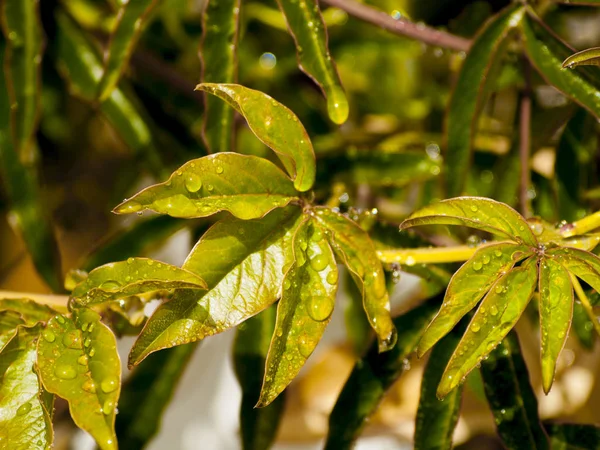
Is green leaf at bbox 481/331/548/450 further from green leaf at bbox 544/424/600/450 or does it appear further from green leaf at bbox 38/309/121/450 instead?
green leaf at bbox 38/309/121/450

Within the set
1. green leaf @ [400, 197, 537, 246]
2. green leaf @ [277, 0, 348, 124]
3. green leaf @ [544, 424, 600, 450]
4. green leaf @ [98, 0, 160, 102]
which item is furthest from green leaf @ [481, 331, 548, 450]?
green leaf @ [98, 0, 160, 102]

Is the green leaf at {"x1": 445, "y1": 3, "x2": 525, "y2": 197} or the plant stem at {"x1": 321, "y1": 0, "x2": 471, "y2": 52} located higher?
the plant stem at {"x1": 321, "y1": 0, "x2": 471, "y2": 52}

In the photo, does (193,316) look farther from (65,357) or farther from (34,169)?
(34,169)

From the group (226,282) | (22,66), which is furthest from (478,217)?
(22,66)

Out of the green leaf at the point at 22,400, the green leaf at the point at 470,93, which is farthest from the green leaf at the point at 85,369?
the green leaf at the point at 470,93

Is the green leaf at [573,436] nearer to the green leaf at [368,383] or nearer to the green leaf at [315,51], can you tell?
the green leaf at [368,383]

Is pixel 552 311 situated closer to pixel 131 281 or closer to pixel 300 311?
pixel 300 311

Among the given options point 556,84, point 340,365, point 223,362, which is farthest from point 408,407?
point 556,84
